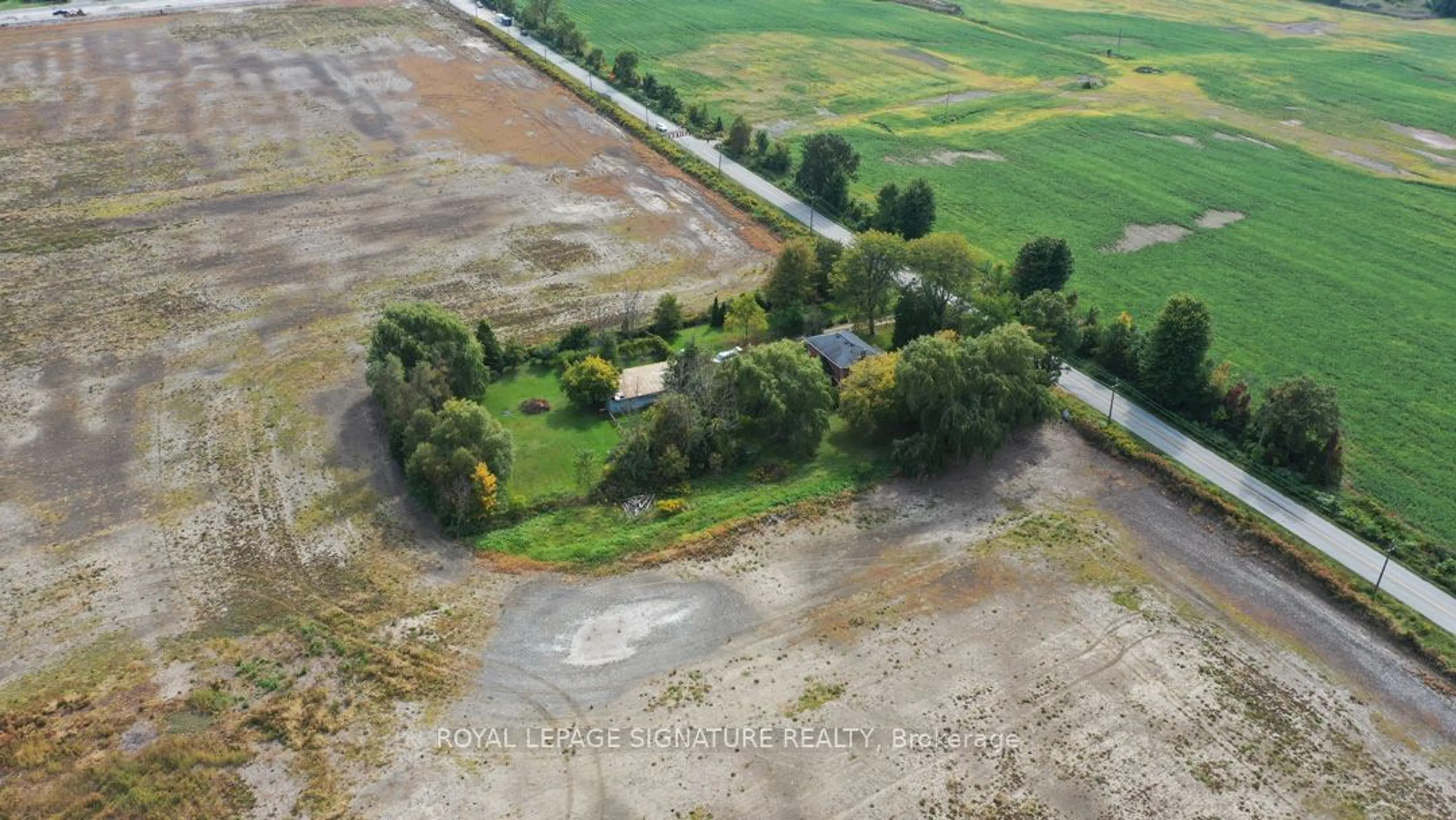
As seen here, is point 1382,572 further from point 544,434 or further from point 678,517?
point 544,434

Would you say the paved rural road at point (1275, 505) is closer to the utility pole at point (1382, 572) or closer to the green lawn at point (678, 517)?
the utility pole at point (1382, 572)

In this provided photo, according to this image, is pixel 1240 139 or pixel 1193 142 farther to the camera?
pixel 1240 139

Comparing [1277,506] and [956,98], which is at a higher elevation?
[956,98]

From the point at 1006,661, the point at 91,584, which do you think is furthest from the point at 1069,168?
the point at 91,584

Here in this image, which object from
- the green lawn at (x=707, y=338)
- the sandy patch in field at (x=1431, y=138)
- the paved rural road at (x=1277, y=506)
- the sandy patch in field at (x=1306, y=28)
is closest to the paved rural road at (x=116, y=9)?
the green lawn at (x=707, y=338)

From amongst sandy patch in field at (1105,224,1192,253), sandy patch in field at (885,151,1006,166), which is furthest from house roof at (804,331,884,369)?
sandy patch in field at (885,151,1006,166)

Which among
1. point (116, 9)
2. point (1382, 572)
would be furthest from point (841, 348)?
point (116, 9)

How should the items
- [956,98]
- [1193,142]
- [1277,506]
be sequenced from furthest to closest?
1. [956,98]
2. [1193,142]
3. [1277,506]

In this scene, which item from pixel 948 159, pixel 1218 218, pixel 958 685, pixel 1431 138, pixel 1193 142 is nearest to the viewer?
pixel 958 685
